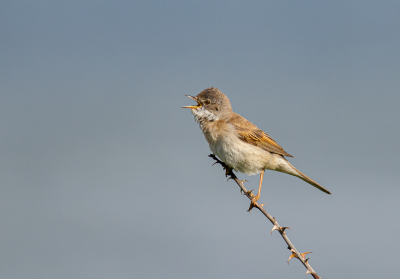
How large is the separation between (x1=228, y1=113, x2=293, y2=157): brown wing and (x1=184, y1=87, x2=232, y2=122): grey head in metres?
0.24

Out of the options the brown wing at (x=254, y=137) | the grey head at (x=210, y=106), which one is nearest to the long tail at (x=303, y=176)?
the brown wing at (x=254, y=137)

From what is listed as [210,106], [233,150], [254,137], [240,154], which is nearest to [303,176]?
[254,137]

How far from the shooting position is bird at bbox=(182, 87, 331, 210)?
6.42 metres

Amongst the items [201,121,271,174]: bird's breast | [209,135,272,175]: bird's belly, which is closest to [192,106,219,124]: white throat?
[201,121,271,174]: bird's breast

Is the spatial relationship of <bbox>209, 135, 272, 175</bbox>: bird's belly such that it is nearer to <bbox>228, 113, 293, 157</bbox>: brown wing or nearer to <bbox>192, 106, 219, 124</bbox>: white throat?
<bbox>228, 113, 293, 157</bbox>: brown wing

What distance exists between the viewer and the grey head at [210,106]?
6.80m

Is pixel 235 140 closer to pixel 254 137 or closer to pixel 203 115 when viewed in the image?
pixel 254 137

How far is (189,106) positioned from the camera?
22.0 ft

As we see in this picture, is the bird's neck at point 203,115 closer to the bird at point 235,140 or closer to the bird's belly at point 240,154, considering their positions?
the bird at point 235,140

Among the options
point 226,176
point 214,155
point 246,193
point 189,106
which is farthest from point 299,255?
point 189,106

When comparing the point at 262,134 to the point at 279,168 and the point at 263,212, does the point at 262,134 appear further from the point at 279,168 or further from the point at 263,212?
the point at 263,212

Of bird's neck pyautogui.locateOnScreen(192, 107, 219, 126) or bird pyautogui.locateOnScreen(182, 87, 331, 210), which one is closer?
bird pyautogui.locateOnScreen(182, 87, 331, 210)

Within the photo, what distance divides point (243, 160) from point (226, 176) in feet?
1.27

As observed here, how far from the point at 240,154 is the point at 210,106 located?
1.05m
